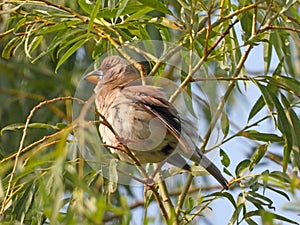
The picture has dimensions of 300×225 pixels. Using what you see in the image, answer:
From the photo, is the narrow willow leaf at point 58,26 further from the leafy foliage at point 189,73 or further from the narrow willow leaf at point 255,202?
the narrow willow leaf at point 255,202

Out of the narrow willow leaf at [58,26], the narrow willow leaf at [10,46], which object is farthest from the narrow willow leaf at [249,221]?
the narrow willow leaf at [10,46]

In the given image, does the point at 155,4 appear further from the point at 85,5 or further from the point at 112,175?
the point at 112,175

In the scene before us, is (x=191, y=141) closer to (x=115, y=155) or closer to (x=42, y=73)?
(x=115, y=155)

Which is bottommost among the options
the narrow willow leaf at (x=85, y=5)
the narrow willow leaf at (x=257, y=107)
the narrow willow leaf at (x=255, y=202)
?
the narrow willow leaf at (x=255, y=202)

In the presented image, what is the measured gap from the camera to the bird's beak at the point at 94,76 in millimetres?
2719

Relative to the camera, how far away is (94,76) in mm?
2744

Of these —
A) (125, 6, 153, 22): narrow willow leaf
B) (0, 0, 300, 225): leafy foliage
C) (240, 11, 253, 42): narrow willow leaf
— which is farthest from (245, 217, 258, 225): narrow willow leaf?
(125, 6, 153, 22): narrow willow leaf

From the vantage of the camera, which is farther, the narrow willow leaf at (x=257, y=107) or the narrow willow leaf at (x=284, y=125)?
the narrow willow leaf at (x=257, y=107)

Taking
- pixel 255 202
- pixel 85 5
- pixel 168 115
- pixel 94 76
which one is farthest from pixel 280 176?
pixel 94 76

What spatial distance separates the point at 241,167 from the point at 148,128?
298 mm

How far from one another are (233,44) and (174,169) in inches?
17.4

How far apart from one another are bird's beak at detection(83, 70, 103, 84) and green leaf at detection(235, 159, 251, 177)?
0.61m

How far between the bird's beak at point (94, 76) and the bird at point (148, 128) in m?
0.13

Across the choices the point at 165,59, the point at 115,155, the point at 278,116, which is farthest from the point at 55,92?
the point at 278,116
